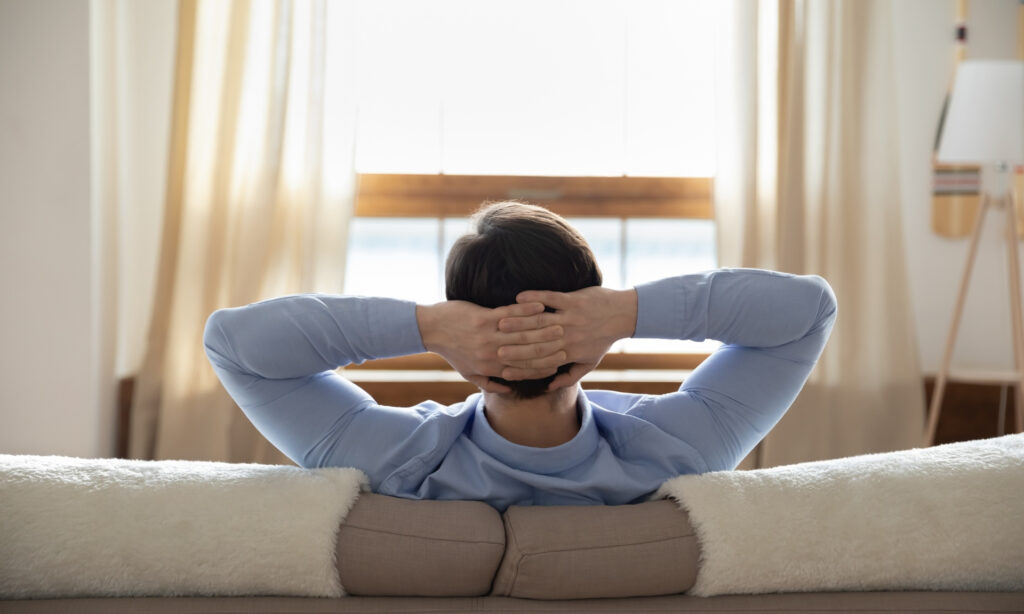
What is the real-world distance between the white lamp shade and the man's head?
2444 mm

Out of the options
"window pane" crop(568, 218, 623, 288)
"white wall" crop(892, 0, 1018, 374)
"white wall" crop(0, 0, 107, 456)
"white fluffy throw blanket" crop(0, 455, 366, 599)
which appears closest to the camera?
"white fluffy throw blanket" crop(0, 455, 366, 599)

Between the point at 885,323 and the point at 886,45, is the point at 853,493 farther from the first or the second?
the point at 886,45

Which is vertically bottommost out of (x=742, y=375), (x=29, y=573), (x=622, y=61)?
(x=29, y=573)

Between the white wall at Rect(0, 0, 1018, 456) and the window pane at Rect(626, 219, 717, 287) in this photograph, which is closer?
the white wall at Rect(0, 0, 1018, 456)

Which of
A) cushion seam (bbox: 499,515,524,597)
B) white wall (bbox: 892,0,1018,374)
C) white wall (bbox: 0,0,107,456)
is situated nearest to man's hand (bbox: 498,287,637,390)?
cushion seam (bbox: 499,515,524,597)

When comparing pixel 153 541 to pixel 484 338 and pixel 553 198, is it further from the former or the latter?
pixel 553 198

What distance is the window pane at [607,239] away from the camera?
140 inches

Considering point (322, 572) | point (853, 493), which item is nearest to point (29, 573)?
point (322, 572)

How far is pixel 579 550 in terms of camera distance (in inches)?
31.3

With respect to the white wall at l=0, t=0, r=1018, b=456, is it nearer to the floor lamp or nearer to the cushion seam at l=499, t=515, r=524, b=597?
the cushion seam at l=499, t=515, r=524, b=597

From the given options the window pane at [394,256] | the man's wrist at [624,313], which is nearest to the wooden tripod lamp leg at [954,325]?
the window pane at [394,256]

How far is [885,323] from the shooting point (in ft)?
10.7

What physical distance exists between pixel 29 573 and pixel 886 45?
3.31 meters

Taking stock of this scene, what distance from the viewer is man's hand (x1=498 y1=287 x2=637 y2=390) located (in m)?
0.99
